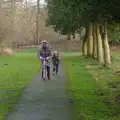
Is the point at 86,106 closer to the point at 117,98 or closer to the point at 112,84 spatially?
the point at 117,98

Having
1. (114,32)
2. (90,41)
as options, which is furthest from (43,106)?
(90,41)

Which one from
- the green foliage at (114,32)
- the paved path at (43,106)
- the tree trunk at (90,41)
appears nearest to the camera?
the paved path at (43,106)

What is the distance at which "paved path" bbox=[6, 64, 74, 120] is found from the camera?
11219 mm

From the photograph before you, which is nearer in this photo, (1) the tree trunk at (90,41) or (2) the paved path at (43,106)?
(2) the paved path at (43,106)

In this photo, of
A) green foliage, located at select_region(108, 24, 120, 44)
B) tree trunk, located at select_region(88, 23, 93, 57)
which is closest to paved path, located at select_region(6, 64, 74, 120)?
green foliage, located at select_region(108, 24, 120, 44)

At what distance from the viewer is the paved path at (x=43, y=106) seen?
11219 mm

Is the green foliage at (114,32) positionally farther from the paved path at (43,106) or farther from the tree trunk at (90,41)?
the paved path at (43,106)

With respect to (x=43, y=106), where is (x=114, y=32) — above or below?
above

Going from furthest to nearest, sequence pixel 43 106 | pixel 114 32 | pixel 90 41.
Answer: pixel 90 41, pixel 114 32, pixel 43 106

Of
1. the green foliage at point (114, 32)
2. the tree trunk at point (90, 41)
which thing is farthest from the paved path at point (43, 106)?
the tree trunk at point (90, 41)

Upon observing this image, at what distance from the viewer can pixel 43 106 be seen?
12961mm

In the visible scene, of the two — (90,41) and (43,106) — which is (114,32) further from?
(43,106)

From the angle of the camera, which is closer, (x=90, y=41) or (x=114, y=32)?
(x=114, y=32)

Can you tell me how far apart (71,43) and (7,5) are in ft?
67.3
